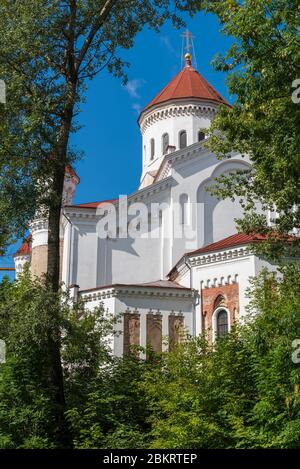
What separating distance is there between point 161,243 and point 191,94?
1404 centimetres

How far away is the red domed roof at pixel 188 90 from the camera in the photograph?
136 feet

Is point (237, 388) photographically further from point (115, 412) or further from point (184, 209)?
point (184, 209)

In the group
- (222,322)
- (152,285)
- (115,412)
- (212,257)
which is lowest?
(115,412)

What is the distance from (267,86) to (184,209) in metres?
15.9

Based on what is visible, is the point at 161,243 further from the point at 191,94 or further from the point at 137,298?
the point at 191,94

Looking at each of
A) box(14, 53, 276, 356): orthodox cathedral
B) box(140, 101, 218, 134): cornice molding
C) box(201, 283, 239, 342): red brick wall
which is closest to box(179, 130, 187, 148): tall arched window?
box(14, 53, 276, 356): orthodox cathedral

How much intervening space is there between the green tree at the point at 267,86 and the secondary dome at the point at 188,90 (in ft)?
80.7

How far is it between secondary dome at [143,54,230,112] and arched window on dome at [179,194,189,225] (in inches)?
446

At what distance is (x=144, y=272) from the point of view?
3044 cm

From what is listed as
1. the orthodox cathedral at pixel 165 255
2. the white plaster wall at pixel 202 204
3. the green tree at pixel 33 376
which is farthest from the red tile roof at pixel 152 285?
the green tree at pixel 33 376

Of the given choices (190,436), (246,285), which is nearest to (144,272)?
(246,285)

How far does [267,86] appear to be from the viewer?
1541 cm

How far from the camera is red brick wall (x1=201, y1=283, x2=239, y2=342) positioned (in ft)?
83.9

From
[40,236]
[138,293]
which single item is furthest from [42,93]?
[40,236]
